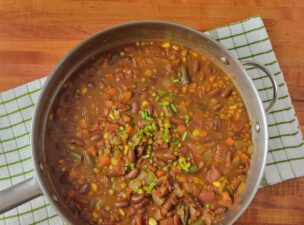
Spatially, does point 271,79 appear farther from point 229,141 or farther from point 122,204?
point 122,204

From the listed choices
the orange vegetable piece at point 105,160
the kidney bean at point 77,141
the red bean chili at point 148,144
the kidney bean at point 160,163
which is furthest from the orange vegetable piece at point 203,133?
the kidney bean at point 77,141

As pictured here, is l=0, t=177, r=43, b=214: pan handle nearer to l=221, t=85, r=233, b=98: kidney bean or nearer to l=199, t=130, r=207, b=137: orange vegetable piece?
l=199, t=130, r=207, b=137: orange vegetable piece

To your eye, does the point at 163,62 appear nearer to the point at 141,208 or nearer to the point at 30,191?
the point at 141,208

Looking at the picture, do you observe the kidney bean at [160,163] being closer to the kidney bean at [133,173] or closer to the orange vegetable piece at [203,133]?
the kidney bean at [133,173]

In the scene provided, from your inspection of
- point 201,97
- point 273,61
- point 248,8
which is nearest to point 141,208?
point 201,97

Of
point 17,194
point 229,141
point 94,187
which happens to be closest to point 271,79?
point 229,141

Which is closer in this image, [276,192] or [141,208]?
[141,208]
